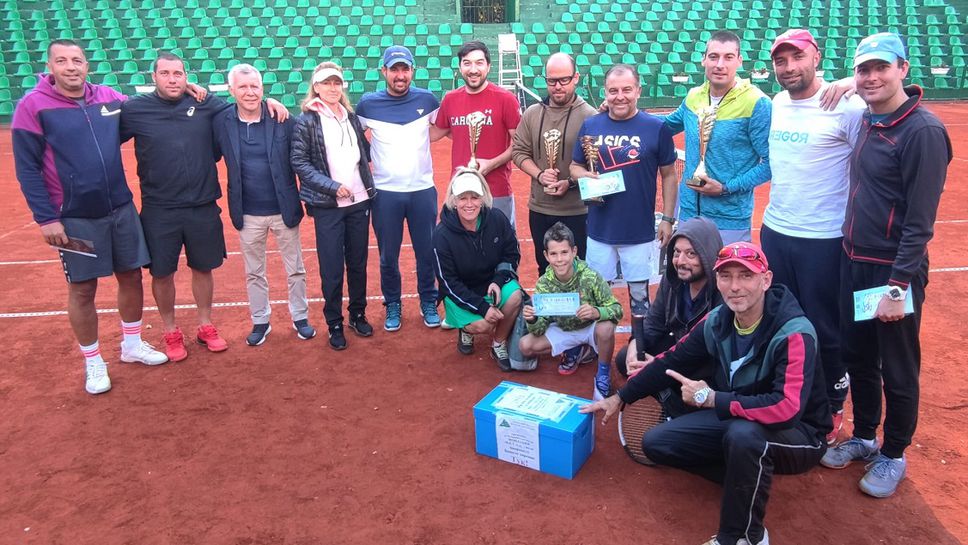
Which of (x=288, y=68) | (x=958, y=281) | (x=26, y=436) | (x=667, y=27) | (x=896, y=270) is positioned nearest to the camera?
(x=896, y=270)

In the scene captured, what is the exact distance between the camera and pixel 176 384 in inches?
205

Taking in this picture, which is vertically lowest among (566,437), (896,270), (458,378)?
(458,378)

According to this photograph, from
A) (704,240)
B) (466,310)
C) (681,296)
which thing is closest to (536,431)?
(681,296)

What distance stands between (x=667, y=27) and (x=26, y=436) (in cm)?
2338

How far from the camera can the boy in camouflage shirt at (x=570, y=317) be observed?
4758 millimetres

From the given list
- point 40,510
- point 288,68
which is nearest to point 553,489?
point 40,510

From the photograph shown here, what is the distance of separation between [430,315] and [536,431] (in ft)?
8.16

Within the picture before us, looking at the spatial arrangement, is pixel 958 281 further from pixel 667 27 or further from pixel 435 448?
pixel 667 27

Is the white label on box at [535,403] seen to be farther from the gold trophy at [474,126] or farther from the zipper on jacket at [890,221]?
the gold trophy at [474,126]

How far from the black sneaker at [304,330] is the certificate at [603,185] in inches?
104

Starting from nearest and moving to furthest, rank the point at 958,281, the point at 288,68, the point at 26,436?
1. the point at 26,436
2. the point at 958,281
3. the point at 288,68

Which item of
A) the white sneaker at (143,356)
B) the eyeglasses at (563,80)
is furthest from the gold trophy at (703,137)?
the white sneaker at (143,356)

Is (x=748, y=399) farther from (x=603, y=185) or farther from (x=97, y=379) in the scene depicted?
(x=97, y=379)

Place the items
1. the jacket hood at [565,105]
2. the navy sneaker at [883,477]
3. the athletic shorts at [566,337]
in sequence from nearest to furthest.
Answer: the navy sneaker at [883,477] → the athletic shorts at [566,337] → the jacket hood at [565,105]
